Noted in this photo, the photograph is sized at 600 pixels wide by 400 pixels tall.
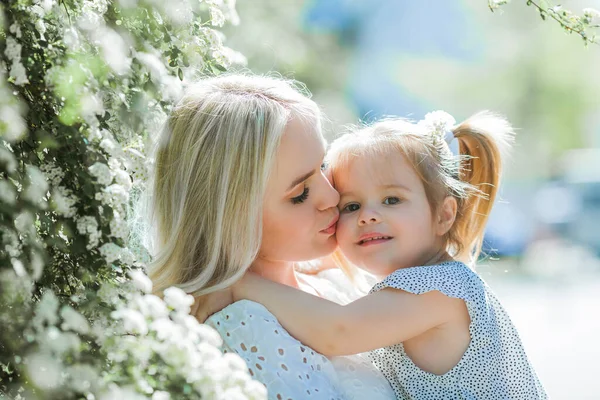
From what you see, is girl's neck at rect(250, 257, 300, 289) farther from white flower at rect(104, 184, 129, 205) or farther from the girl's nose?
white flower at rect(104, 184, 129, 205)

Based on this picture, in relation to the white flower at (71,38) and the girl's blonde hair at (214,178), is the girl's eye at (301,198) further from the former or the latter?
the white flower at (71,38)

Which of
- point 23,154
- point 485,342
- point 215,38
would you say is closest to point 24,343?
point 23,154

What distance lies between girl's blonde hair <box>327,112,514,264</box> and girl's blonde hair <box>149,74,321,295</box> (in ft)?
0.86

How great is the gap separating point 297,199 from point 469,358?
0.74 meters

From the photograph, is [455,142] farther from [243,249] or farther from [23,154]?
[23,154]

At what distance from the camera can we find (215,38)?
241 cm

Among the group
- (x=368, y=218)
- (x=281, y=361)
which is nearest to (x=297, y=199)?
(x=368, y=218)

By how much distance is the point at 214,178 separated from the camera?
2508 millimetres

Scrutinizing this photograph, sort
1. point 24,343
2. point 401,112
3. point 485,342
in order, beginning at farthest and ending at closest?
point 401,112 < point 485,342 < point 24,343

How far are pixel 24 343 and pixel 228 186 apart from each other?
108 cm

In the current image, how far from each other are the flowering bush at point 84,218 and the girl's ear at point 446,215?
3.61ft

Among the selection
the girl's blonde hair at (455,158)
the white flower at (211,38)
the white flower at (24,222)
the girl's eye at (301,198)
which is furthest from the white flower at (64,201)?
the girl's blonde hair at (455,158)

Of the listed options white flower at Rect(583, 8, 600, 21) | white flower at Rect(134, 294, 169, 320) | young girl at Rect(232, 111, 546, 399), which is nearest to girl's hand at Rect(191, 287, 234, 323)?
young girl at Rect(232, 111, 546, 399)

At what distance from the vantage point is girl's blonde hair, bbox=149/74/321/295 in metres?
2.47
